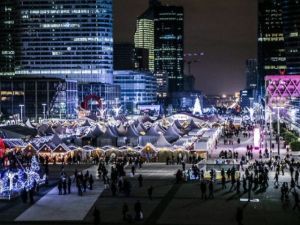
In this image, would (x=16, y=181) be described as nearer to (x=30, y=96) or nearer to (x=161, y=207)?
(x=161, y=207)

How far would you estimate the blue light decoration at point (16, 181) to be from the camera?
1382 inches

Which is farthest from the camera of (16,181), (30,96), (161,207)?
(30,96)

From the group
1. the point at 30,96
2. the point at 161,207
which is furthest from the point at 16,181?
the point at 30,96

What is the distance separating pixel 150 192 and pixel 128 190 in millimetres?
1512

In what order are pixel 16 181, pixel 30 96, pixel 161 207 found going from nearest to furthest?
pixel 161 207 → pixel 16 181 → pixel 30 96

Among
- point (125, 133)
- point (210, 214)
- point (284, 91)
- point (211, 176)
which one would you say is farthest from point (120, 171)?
point (284, 91)

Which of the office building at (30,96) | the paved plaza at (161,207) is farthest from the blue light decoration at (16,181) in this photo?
the office building at (30,96)

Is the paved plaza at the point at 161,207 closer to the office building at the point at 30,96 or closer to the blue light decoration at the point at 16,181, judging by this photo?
the blue light decoration at the point at 16,181

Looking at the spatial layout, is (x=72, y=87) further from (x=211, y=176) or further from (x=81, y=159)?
(x=211, y=176)

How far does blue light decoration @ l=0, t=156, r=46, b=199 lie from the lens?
3509cm

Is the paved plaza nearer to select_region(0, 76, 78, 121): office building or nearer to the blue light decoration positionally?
the blue light decoration

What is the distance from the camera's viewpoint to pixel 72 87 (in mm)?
172500

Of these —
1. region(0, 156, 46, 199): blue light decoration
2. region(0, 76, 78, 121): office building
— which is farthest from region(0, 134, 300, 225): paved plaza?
region(0, 76, 78, 121): office building

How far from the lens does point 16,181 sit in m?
36.2
